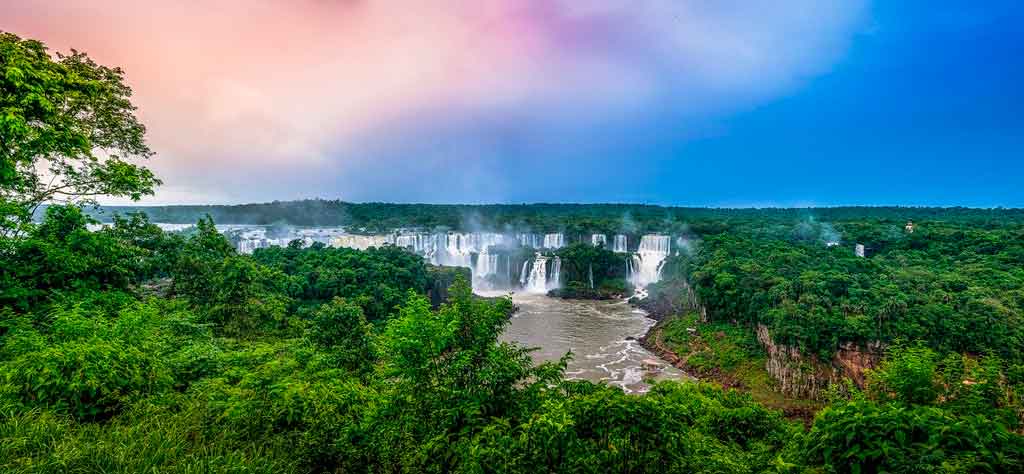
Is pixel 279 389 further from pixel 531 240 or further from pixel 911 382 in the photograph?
pixel 531 240

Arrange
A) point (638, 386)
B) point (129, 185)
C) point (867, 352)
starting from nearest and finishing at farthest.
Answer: point (129, 185), point (867, 352), point (638, 386)

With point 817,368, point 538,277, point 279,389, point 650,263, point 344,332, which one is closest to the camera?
point 279,389

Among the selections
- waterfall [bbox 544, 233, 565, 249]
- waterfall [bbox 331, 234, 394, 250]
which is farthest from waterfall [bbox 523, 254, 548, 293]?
waterfall [bbox 331, 234, 394, 250]

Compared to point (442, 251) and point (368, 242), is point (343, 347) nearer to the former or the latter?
point (368, 242)

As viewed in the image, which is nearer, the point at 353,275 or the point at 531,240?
the point at 353,275

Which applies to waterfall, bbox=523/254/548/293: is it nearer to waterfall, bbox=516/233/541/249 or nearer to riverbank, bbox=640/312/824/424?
waterfall, bbox=516/233/541/249

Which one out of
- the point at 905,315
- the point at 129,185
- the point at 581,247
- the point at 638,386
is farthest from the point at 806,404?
the point at 581,247

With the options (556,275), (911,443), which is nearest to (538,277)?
(556,275)
